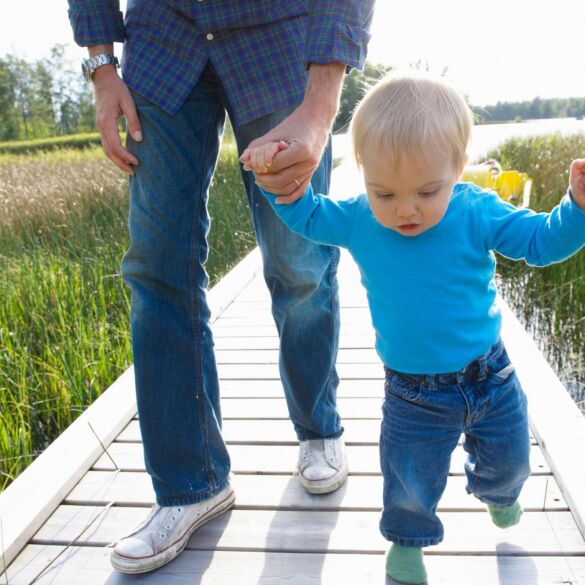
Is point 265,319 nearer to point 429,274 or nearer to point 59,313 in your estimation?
point 59,313

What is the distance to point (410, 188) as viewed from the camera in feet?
4.23

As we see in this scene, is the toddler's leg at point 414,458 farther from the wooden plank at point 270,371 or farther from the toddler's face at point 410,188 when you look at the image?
the wooden plank at point 270,371

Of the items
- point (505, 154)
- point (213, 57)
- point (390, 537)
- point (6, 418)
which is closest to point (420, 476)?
point (390, 537)

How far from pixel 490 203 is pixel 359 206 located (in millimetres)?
261

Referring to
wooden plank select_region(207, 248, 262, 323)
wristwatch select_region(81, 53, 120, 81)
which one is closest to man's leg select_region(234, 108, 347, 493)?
wristwatch select_region(81, 53, 120, 81)

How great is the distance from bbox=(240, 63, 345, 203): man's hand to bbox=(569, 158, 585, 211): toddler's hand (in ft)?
1.63

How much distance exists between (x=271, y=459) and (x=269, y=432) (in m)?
0.20

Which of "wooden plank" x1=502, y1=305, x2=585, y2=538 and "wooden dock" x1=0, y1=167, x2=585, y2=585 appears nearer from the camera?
"wooden dock" x1=0, y1=167, x2=585, y2=585

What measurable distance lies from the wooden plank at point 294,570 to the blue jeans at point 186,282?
17 centimetres

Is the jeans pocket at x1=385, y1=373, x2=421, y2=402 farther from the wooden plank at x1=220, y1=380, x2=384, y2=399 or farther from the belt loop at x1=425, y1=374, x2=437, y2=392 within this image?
the wooden plank at x1=220, y1=380, x2=384, y2=399

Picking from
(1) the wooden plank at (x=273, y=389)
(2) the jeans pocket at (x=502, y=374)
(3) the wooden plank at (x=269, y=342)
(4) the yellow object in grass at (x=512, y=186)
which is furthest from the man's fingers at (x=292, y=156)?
(4) the yellow object in grass at (x=512, y=186)

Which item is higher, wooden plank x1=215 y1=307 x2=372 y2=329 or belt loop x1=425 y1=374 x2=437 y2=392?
belt loop x1=425 y1=374 x2=437 y2=392

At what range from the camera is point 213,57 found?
1.61 meters

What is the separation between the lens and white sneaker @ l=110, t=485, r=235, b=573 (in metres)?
1.61
